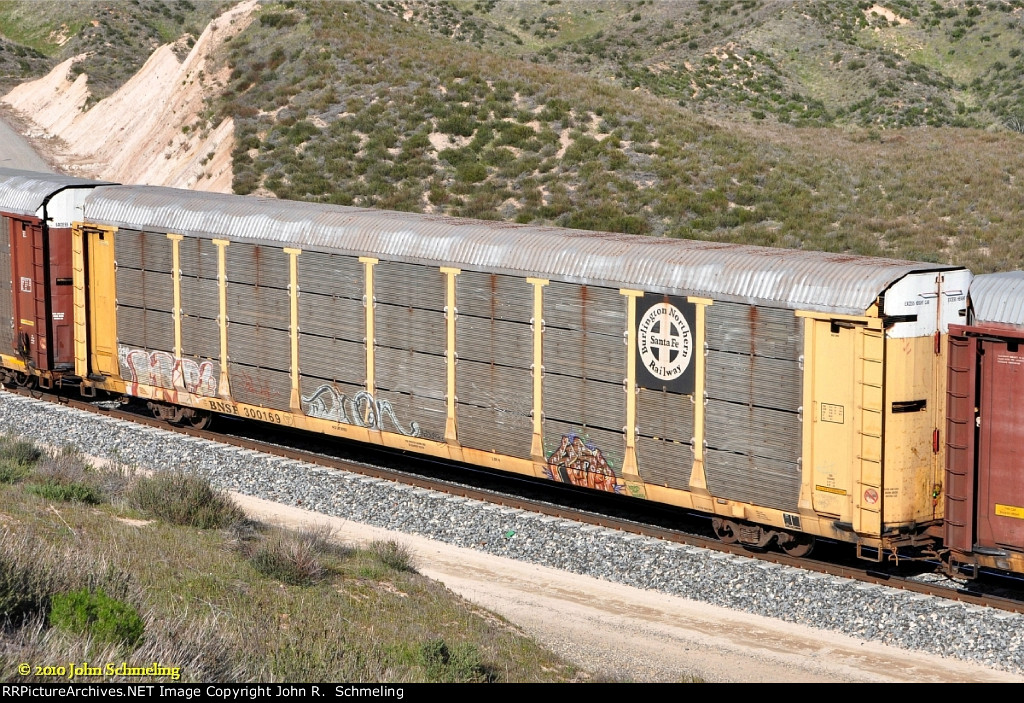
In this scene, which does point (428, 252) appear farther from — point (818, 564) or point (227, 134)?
point (227, 134)

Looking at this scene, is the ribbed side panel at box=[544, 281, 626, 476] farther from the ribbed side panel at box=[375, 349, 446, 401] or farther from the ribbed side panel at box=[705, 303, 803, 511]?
the ribbed side panel at box=[375, 349, 446, 401]

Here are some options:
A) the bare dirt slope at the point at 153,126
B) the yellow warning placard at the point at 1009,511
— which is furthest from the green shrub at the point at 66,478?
the bare dirt slope at the point at 153,126

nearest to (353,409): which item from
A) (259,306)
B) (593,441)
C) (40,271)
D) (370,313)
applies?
(370,313)

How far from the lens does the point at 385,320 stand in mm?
17984

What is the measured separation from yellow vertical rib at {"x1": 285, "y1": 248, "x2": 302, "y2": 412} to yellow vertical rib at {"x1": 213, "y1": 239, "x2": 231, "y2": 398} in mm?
1331

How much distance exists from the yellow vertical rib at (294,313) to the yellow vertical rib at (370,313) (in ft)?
4.33

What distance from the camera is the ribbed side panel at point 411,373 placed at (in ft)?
57.7

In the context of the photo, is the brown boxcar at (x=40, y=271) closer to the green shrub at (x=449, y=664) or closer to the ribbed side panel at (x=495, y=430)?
the ribbed side panel at (x=495, y=430)

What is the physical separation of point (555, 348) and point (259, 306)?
216 inches

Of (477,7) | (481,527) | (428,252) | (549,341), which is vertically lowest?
(481,527)

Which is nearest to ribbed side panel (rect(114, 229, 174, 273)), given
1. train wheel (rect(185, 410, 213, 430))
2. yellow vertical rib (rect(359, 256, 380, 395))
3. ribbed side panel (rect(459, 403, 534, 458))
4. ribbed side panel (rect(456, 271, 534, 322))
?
train wheel (rect(185, 410, 213, 430))
